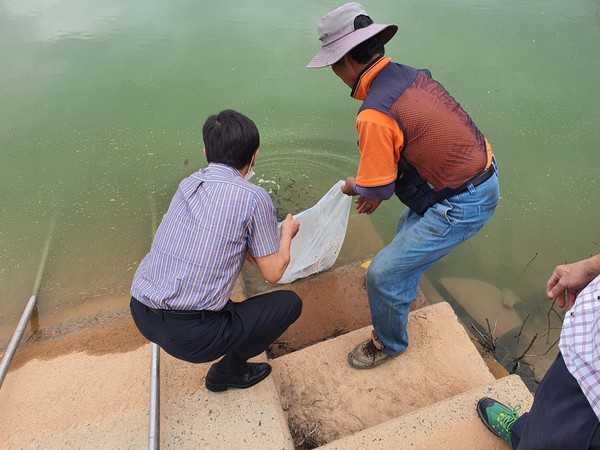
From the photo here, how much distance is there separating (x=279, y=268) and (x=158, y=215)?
201cm

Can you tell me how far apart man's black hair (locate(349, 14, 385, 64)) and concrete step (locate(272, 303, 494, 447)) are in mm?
1289

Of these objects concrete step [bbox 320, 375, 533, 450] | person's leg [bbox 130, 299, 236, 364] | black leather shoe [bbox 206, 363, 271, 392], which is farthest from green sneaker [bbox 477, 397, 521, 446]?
person's leg [bbox 130, 299, 236, 364]

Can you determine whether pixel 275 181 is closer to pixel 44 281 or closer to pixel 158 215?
pixel 158 215

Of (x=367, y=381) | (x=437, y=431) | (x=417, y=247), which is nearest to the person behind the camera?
(x=437, y=431)

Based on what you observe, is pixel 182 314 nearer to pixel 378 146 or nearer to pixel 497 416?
pixel 378 146

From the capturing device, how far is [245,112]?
4082 mm

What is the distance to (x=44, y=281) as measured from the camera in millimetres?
2783

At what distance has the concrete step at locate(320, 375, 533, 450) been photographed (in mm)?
1512

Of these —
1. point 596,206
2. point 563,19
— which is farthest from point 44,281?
point 563,19

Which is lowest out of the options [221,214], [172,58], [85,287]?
[85,287]

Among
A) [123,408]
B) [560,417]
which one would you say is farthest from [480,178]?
[123,408]

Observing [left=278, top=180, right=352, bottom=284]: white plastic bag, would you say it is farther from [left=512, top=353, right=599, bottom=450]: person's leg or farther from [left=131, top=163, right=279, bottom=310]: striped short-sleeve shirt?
[left=512, top=353, right=599, bottom=450]: person's leg

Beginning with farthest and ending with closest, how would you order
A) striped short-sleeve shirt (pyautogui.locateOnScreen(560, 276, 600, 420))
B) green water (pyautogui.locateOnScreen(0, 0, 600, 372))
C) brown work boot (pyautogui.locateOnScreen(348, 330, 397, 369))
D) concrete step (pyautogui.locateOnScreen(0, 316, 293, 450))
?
green water (pyautogui.locateOnScreen(0, 0, 600, 372)) < brown work boot (pyautogui.locateOnScreen(348, 330, 397, 369)) < concrete step (pyautogui.locateOnScreen(0, 316, 293, 450)) < striped short-sleeve shirt (pyautogui.locateOnScreen(560, 276, 600, 420))

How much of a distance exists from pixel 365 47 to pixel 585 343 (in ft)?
3.92
